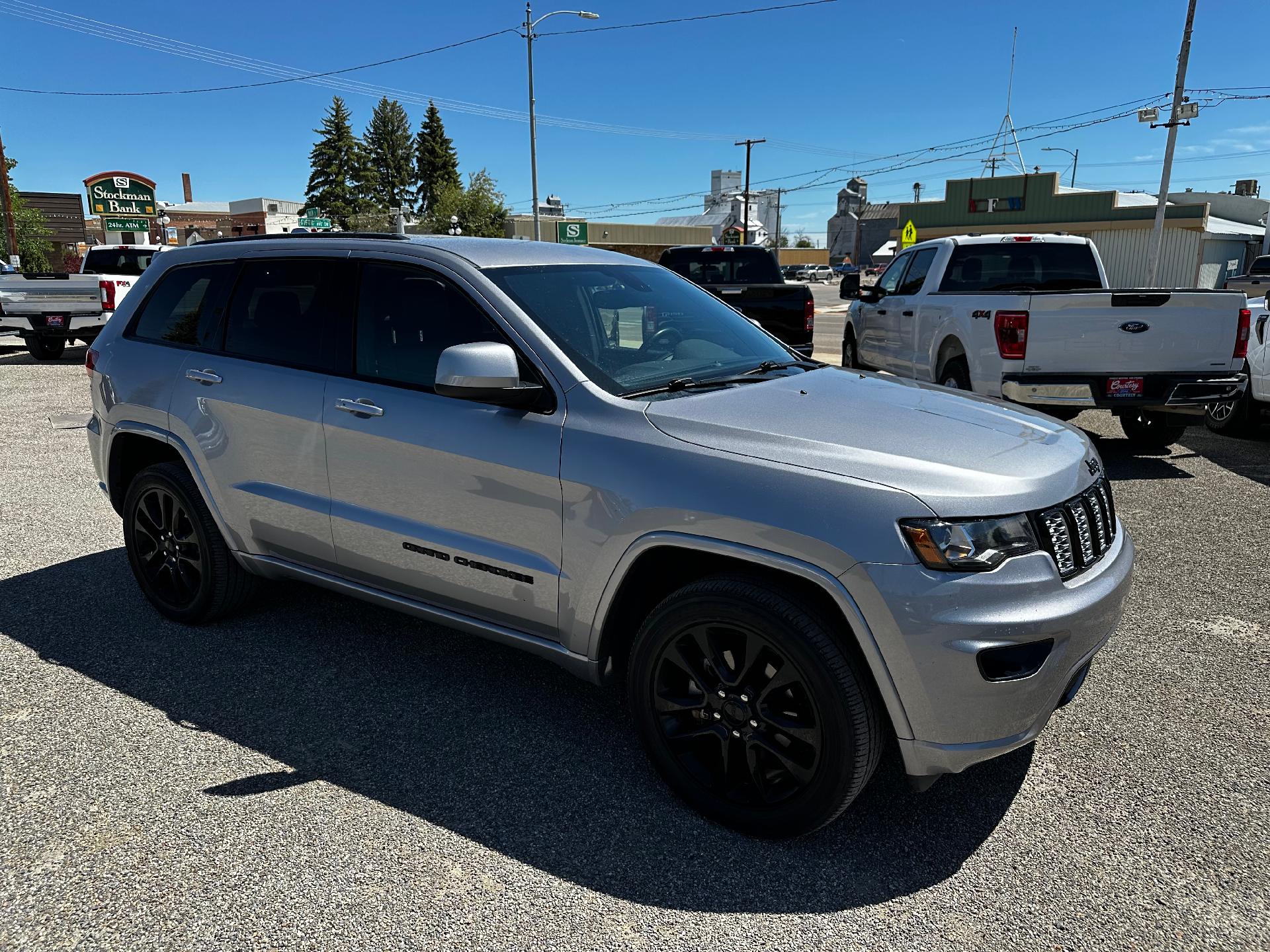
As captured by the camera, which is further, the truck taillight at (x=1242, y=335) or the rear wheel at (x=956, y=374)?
the rear wheel at (x=956, y=374)

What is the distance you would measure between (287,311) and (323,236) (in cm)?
39

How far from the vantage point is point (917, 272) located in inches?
377

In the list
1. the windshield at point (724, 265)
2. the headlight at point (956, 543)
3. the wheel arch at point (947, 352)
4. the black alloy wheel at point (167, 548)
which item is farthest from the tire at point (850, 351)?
the headlight at point (956, 543)

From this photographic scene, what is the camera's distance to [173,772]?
3209 mm

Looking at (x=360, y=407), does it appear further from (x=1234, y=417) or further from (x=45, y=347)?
(x=45, y=347)

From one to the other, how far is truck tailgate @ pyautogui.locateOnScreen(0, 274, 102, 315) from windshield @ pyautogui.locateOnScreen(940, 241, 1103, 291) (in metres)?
12.8

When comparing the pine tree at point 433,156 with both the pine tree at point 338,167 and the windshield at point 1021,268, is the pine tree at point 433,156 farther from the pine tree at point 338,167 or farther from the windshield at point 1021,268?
the windshield at point 1021,268

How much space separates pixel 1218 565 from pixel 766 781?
3916mm

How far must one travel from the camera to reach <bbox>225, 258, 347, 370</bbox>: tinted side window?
3842mm

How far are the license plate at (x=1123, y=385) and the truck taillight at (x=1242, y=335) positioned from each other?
2.92 feet

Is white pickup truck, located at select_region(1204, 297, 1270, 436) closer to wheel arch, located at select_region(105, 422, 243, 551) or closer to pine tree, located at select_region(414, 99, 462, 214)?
wheel arch, located at select_region(105, 422, 243, 551)

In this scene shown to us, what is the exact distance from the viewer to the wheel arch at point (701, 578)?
8.43 ft

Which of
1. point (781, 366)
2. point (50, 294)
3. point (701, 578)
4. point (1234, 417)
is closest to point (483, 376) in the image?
point (701, 578)

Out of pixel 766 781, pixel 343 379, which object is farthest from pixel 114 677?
pixel 766 781
